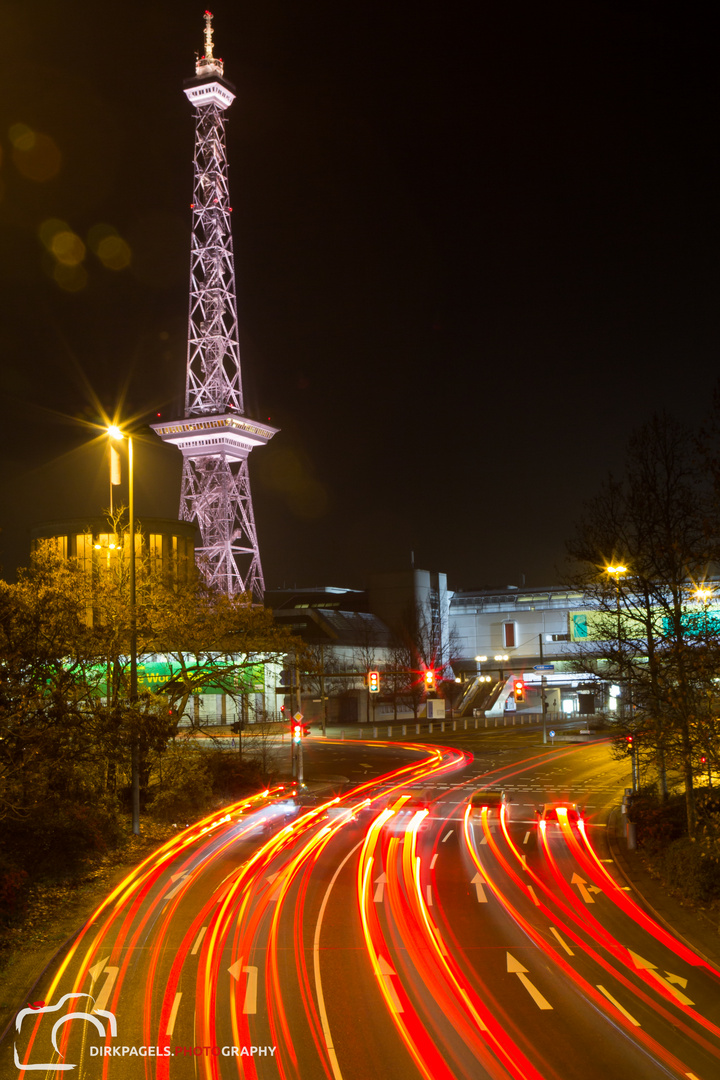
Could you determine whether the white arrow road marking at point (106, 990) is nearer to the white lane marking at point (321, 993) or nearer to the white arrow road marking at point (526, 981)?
the white lane marking at point (321, 993)

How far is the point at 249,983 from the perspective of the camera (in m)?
13.8

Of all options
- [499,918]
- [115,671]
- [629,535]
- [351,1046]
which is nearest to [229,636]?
[115,671]

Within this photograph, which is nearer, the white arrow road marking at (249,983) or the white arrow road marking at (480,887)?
the white arrow road marking at (249,983)

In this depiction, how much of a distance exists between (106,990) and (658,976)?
812 centimetres

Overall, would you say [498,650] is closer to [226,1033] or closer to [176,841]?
[176,841]

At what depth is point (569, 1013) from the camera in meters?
12.4

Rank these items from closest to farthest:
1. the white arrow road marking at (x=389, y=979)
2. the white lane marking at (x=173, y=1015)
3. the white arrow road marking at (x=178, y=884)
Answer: the white lane marking at (x=173, y=1015) → the white arrow road marking at (x=389, y=979) → the white arrow road marking at (x=178, y=884)

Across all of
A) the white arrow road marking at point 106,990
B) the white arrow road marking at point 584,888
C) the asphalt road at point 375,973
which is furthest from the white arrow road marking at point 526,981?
the white arrow road marking at point 106,990

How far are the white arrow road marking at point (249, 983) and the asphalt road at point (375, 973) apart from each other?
0.15ft

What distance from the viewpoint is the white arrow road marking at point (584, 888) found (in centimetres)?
1958

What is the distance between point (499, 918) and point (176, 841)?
12.9 metres

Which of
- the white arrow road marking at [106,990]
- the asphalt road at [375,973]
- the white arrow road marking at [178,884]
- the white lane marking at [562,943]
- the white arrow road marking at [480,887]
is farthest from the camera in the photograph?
the white arrow road marking at [178,884]

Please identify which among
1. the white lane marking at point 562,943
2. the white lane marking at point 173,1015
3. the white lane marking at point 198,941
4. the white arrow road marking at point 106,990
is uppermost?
the white lane marking at point 173,1015

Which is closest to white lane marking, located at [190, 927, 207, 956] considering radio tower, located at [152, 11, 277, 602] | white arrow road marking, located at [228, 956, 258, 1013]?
white arrow road marking, located at [228, 956, 258, 1013]
